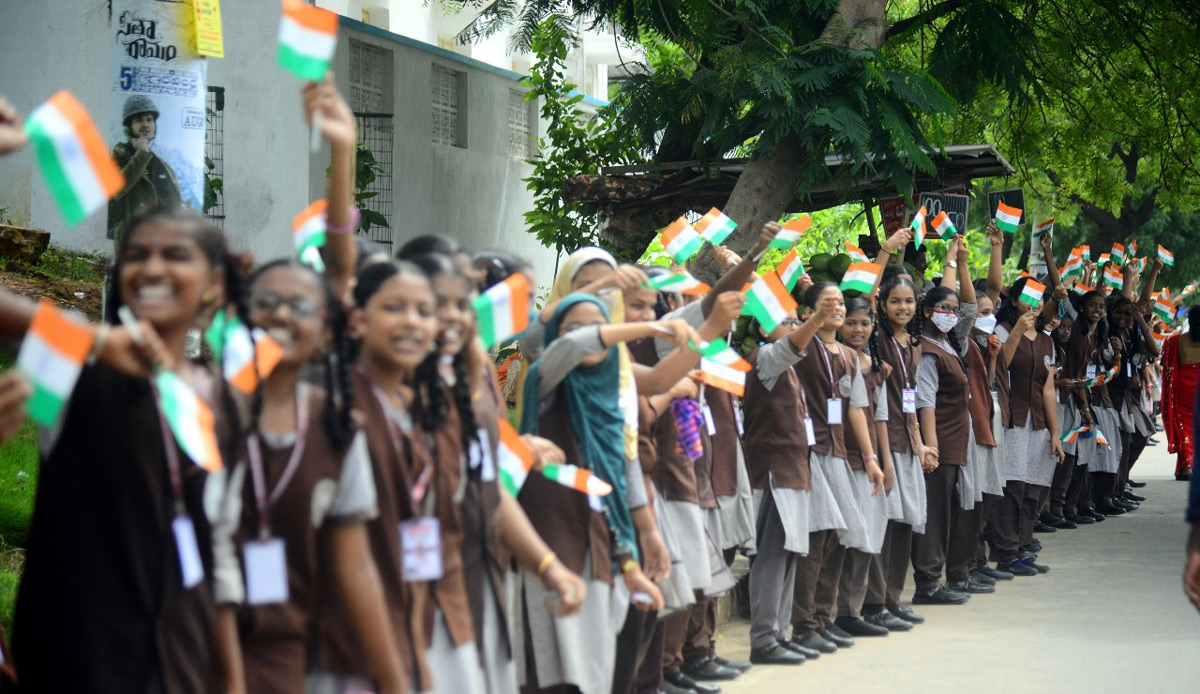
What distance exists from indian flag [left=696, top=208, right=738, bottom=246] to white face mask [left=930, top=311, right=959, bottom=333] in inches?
114

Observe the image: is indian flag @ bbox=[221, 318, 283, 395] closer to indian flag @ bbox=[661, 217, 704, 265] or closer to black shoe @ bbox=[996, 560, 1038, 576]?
indian flag @ bbox=[661, 217, 704, 265]

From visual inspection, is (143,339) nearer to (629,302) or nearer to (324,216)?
(324,216)

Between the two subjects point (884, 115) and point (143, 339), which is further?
point (884, 115)

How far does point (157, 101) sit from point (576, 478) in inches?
104

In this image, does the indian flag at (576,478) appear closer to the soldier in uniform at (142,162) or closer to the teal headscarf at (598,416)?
the teal headscarf at (598,416)

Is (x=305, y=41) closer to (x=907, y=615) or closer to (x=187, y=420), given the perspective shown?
(x=187, y=420)

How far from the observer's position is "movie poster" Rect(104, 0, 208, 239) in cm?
618

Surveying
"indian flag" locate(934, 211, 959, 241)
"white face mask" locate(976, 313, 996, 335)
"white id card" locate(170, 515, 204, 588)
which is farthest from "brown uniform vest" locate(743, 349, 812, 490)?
"white id card" locate(170, 515, 204, 588)

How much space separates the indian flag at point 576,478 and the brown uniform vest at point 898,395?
14.0 feet

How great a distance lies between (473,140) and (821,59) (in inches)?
265

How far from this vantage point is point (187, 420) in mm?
2998

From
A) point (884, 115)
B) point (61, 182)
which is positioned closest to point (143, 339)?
point (61, 182)

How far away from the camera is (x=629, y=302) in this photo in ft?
19.9

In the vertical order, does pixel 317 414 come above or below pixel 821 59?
below
